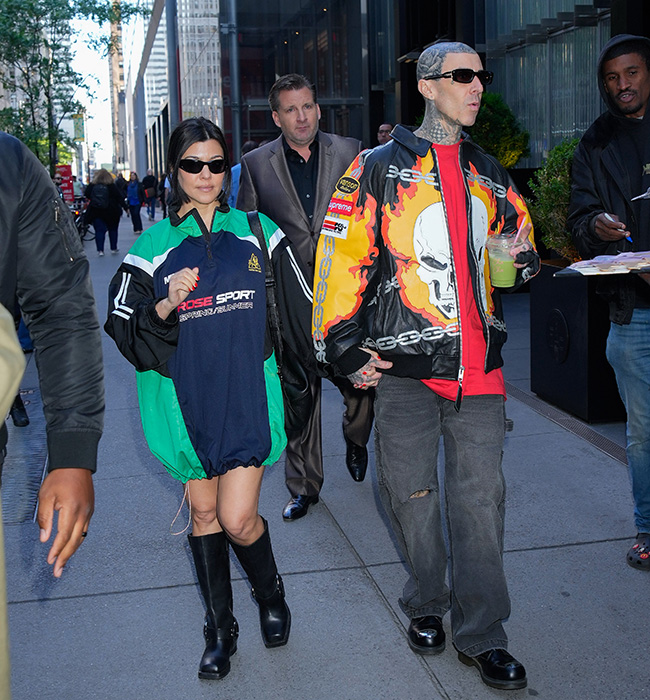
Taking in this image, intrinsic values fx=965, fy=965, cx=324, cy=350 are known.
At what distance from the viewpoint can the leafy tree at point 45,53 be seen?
2294 centimetres

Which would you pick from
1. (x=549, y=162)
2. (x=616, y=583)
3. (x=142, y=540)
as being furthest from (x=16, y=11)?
(x=616, y=583)

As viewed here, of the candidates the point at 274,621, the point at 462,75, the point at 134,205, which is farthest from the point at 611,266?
the point at 134,205

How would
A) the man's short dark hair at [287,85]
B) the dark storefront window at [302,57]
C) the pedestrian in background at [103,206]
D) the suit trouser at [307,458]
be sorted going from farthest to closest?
1. the dark storefront window at [302,57]
2. the pedestrian in background at [103,206]
3. the suit trouser at [307,458]
4. the man's short dark hair at [287,85]

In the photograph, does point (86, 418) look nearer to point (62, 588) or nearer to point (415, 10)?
point (62, 588)

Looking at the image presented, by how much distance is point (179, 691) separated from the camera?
3453mm

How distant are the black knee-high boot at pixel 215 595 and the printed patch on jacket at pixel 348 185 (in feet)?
4.40

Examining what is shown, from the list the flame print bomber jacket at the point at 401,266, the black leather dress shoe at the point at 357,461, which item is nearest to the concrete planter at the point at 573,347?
the black leather dress shoe at the point at 357,461

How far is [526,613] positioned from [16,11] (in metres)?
22.5

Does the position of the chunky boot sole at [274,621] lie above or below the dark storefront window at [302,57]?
below

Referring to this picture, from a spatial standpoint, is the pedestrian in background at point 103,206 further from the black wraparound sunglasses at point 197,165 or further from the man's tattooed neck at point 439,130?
the man's tattooed neck at point 439,130

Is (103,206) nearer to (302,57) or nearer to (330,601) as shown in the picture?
(302,57)

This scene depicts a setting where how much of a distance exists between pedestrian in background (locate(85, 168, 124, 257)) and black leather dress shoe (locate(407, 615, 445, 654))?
19259mm

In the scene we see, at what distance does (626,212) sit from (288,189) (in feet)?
5.83

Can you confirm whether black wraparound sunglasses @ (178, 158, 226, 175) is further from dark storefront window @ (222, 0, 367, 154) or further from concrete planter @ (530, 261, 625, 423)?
dark storefront window @ (222, 0, 367, 154)
